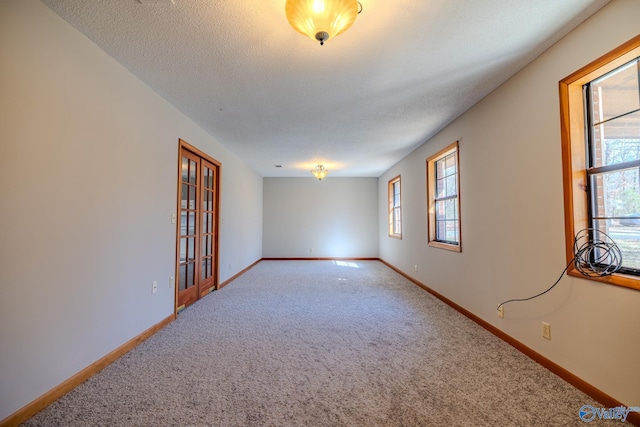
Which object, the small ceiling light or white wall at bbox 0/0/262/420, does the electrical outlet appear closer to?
white wall at bbox 0/0/262/420

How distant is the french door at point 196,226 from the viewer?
3.38 metres

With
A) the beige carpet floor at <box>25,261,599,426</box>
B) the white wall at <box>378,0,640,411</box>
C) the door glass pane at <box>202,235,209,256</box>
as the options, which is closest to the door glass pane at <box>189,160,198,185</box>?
the door glass pane at <box>202,235,209,256</box>

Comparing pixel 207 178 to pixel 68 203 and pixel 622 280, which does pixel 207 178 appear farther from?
pixel 622 280

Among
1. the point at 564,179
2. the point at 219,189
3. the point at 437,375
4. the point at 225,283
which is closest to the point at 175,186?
the point at 219,189

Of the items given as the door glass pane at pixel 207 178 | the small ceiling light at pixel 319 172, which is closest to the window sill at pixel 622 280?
the door glass pane at pixel 207 178

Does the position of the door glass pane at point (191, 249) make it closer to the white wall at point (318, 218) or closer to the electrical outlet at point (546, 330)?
the electrical outlet at point (546, 330)

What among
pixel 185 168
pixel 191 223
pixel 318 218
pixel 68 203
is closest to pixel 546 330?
pixel 68 203

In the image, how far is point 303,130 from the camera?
386 centimetres

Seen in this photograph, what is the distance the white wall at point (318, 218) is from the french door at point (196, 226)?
349 cm

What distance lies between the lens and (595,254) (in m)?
1.83

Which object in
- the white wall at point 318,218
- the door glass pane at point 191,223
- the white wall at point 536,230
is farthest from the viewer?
the white wall at point 318,218

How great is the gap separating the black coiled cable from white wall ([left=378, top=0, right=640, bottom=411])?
0.30 feet

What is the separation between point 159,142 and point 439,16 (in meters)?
2.77

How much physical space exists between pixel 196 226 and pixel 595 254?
403cm
